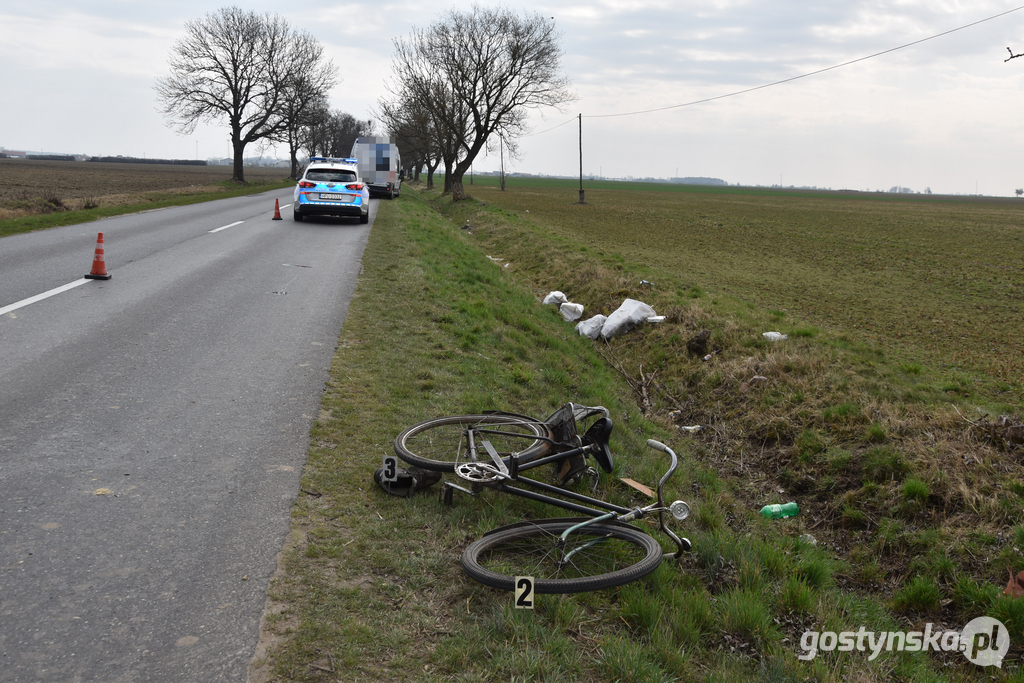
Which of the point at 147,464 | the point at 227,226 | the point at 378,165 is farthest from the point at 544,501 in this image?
the point at 378,165

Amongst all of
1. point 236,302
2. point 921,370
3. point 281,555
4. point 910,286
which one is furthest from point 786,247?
point 281,555

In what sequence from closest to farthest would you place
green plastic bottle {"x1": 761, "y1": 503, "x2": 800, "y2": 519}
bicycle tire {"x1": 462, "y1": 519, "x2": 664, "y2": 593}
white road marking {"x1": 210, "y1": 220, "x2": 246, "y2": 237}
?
bicycle tire {"x1": 462, "y1": 519, "x2": 664, "y2": 593}
green plastic bottle {"x1": 761, "y1": 503, "x2": 800, "y2": 519}
white road marking {"x1": 210, "y1": 220, "x2": 246, "y2": 237}

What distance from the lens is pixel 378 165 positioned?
3838 cm

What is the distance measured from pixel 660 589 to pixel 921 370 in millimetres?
7058

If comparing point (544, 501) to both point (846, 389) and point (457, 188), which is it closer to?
point (846, 389)

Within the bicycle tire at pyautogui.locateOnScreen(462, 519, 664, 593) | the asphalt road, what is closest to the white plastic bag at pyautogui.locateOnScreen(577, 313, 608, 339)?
the asphalt road

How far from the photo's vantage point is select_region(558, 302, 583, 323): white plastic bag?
12.6 meters

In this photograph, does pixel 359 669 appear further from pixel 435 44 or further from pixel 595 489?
pixel 435 44

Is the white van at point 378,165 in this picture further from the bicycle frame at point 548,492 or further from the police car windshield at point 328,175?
the bicycle frame at point 548,492

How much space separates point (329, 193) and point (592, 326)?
36.2ft

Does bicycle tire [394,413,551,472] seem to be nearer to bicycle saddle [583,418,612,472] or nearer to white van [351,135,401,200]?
bicycle saddle [583,418,612,472]

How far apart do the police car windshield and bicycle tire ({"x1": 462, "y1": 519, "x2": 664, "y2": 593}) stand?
59.1 feet

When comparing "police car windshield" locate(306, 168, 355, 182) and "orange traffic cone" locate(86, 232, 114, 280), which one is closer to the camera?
"orange traffic cone" locate(86, 232, 114, 280)

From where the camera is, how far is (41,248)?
41.6 feet
